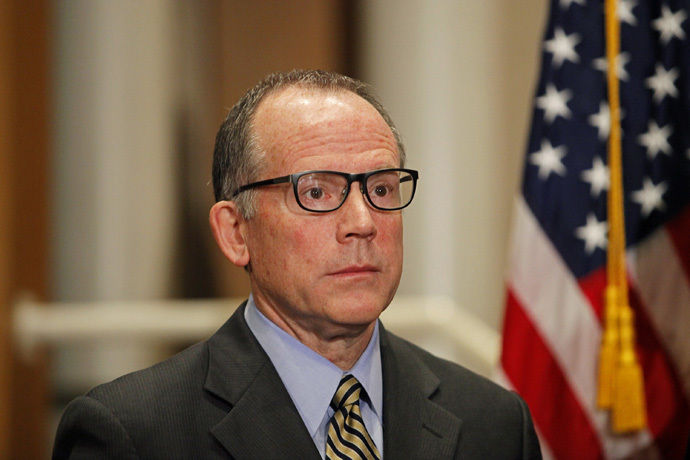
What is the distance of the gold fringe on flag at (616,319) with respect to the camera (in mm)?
2348

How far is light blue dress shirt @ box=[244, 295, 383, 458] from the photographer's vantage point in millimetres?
1577

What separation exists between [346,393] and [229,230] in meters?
0.42

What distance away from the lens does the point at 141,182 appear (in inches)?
153

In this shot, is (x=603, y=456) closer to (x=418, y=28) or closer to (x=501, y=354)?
(x=501, y=354)

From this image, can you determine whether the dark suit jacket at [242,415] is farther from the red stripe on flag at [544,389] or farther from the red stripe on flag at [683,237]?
Answer: the red stripe on flag at [683,237]

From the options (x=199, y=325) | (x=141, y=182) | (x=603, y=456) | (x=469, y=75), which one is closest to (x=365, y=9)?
(x=469, y=75)

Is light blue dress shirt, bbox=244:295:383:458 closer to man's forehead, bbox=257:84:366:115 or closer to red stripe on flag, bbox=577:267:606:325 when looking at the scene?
man's forehead, bbox=257:84:366:115

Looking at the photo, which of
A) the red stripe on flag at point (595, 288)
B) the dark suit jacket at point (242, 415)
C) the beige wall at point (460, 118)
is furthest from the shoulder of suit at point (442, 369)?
the beige wall at point (460, 118)

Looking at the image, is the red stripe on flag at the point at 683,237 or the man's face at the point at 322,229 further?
the red stripe on flag at the point at 683,237

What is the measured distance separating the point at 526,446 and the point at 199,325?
2247 mm

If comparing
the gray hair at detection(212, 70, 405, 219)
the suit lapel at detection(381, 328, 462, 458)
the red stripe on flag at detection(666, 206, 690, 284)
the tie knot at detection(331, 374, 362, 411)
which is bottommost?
the suit lapel at detection(381, 328, 462, 458)

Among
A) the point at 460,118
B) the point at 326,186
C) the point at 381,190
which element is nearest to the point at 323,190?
the point at 326,186

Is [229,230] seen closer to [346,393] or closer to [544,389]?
[346,393]

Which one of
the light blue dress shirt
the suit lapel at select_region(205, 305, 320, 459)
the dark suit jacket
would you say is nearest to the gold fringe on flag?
the dark suit jacket
